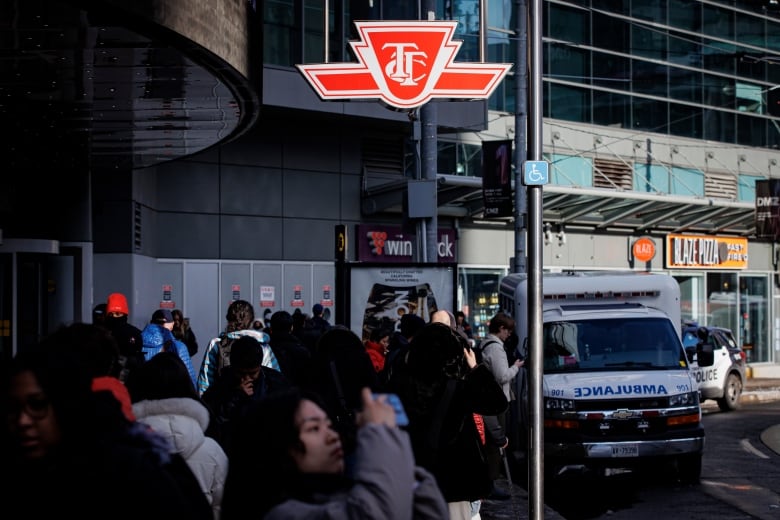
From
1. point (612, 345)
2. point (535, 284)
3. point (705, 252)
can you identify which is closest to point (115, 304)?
point (535, 284)

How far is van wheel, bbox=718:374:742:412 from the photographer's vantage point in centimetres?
2355

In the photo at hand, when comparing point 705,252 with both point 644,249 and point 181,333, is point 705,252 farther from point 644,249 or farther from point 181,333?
point 181,333

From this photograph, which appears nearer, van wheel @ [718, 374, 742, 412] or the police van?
the police van

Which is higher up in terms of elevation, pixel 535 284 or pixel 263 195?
pixel 263 195

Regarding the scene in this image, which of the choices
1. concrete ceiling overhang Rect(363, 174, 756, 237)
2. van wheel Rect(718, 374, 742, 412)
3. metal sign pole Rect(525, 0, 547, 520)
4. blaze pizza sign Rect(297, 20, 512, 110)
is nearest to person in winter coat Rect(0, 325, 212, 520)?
metal sign pole Rect(525, 0, 547, 520)

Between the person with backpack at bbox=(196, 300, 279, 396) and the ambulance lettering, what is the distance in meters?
4.45

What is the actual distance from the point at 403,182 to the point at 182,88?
1545cm

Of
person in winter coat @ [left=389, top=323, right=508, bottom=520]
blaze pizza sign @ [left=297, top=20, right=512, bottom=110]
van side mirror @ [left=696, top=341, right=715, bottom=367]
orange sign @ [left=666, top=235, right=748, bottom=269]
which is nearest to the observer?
person in winter coat @ [left=389, top=323, right=508, bottom=520]

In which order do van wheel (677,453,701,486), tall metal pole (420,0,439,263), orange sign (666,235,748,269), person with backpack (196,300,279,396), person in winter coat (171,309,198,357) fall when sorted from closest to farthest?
1. person with backpack (196,300,279,396)
2. van wheel (677,453,701,486)
3. person in winter coat (171,309,198,357)
4. tall metal pole (420,0,439,263)
5. orange sign (666,235,748,269)

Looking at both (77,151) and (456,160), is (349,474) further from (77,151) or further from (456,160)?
(456,160)

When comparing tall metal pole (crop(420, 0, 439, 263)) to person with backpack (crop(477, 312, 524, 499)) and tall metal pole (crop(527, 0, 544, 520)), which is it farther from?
tall metal pole (crop(527, 0, 544, 520))

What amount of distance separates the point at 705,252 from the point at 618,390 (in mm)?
26358

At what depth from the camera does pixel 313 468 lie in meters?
3.13

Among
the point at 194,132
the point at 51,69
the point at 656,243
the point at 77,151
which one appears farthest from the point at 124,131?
the point at 656,243
